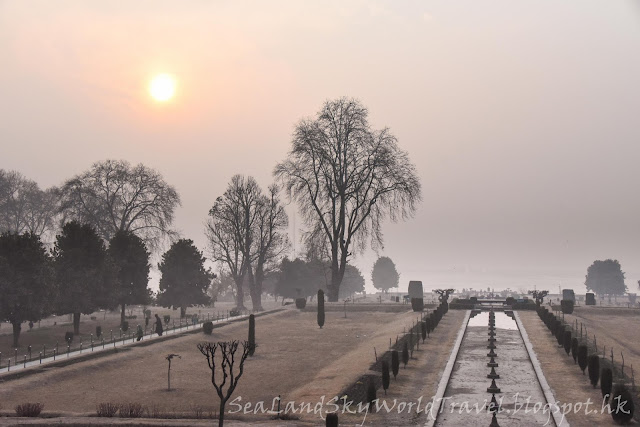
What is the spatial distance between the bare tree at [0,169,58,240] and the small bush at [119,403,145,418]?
77.7 meters

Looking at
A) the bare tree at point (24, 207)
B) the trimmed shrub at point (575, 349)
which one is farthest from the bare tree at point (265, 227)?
the trimmed shrub at point (575, 349)

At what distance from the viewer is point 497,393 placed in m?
31.5

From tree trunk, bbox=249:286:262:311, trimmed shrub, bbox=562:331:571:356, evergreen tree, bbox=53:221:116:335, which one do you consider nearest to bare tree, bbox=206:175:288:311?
tree trunk, bbox=249:286:262:311

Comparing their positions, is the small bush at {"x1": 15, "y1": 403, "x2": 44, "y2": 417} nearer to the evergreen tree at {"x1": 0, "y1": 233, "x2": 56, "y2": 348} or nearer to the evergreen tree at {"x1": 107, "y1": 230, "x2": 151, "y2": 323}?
the evergreen tree at {"x1": 0, "y1": 233, "x2": 56, "y2": 348}

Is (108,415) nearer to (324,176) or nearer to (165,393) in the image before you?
(165,393)

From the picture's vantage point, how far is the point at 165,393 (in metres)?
35.3

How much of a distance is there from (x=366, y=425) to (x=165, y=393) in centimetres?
1317

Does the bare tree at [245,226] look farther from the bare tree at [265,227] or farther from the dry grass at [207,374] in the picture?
the dry grass at [207,374]

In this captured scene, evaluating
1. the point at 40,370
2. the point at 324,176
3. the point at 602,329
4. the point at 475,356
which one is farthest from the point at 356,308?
the point at 40,370

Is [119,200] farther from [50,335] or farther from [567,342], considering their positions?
[567,342]

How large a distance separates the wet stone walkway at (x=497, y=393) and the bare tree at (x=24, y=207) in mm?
75473

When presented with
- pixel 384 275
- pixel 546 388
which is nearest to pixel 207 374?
pixel 546 388

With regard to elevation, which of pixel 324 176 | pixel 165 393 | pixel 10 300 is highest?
pixel 324 176

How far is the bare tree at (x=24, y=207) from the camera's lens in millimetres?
102000
